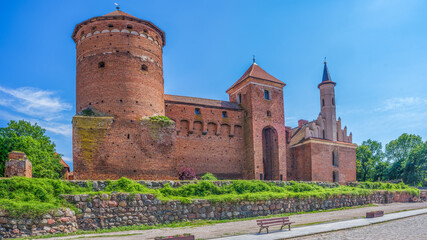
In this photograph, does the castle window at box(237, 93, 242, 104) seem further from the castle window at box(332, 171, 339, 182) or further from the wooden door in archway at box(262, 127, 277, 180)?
the castle window at box(332, 171, 339, 182)

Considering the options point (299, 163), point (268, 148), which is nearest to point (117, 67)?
point (268, 148)

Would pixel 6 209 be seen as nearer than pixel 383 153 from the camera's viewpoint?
Yes

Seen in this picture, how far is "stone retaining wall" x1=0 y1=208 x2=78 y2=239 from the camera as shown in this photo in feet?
39.7

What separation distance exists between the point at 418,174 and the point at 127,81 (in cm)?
3961

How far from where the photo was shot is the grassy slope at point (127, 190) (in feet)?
42.0

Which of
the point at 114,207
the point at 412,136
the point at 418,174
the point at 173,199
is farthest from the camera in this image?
the point at 412,136

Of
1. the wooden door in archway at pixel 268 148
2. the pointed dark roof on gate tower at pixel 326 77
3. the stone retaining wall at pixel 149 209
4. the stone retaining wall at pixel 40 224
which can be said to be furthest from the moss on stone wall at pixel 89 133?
the pointed dark roof on gate tower at pixel 326 77

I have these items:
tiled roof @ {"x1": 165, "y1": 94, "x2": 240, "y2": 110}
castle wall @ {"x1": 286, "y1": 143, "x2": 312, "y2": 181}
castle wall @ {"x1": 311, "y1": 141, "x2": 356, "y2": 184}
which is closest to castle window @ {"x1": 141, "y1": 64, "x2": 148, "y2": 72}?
tiled roof @ {"x1": 165, "y1": 94, "x2": 240, "y2": 110}

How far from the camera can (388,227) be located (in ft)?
46.2

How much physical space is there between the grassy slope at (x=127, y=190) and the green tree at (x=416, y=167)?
25.3 meters

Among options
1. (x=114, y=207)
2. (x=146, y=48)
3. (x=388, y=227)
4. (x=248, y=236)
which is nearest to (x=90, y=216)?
(x=114, y=207)

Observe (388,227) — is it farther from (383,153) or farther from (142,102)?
(383,153)

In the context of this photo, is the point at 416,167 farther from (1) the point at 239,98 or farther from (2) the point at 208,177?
(2) the point at 208,177

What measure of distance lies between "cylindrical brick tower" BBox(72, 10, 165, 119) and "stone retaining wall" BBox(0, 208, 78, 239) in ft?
32.7
